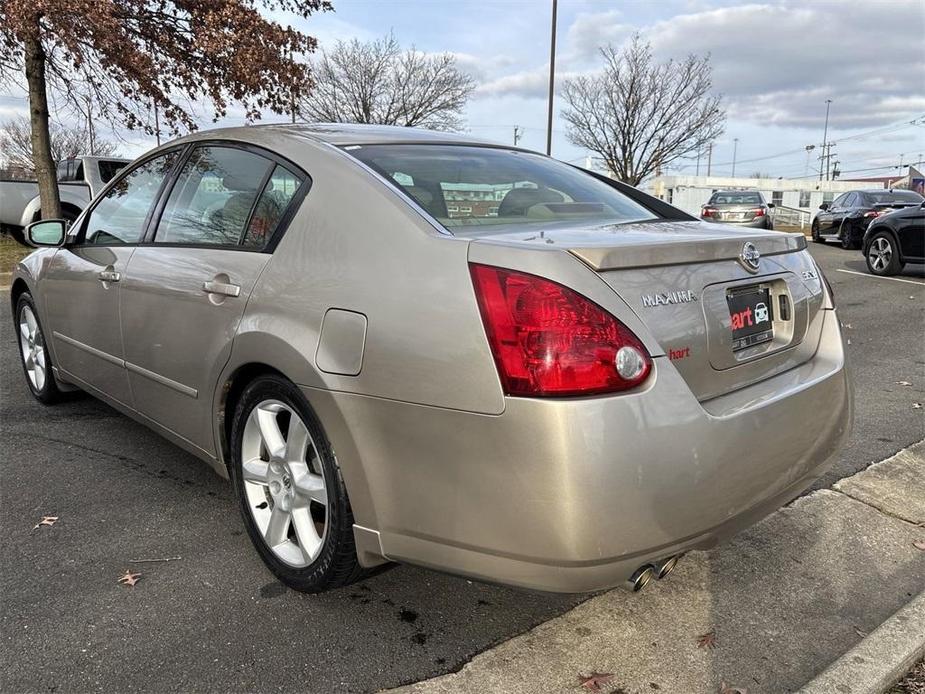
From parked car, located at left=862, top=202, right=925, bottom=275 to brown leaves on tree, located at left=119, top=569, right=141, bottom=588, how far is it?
39.8ft

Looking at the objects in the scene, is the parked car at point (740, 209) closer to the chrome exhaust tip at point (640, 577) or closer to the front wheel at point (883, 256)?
the front wheel at point (883, 256)

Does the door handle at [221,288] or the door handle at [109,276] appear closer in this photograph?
the door handle at [221,288]

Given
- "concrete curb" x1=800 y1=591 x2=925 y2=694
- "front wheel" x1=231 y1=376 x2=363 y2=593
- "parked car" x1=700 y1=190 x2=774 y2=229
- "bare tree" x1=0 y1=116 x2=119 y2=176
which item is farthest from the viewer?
"bare tree" x1=0 y1=116 x2=119 y2=176

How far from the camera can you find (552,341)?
178 centimetres

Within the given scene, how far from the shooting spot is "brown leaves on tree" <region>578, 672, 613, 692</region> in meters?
2.06

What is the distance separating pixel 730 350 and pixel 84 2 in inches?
415

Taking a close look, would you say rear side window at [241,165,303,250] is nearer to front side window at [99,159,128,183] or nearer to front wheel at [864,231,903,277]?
front wheel at [864,231,903,277]

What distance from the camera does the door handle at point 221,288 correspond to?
2523 mm

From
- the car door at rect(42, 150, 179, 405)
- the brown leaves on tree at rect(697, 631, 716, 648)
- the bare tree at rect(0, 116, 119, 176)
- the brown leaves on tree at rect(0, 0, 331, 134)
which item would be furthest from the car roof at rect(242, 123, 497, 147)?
the bare tree at rect(0, 116, 119, 176)

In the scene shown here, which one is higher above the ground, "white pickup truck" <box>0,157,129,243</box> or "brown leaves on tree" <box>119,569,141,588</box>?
"white pickup truck" <box>0,157,129,243</box>

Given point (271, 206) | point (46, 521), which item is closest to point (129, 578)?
point (46, 521)

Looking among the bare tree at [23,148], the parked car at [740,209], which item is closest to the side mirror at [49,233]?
the parked car at [740,209]

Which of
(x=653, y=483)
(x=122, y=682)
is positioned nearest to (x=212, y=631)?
(x=122, y=682)

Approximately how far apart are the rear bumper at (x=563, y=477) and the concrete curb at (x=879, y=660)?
0.49m
